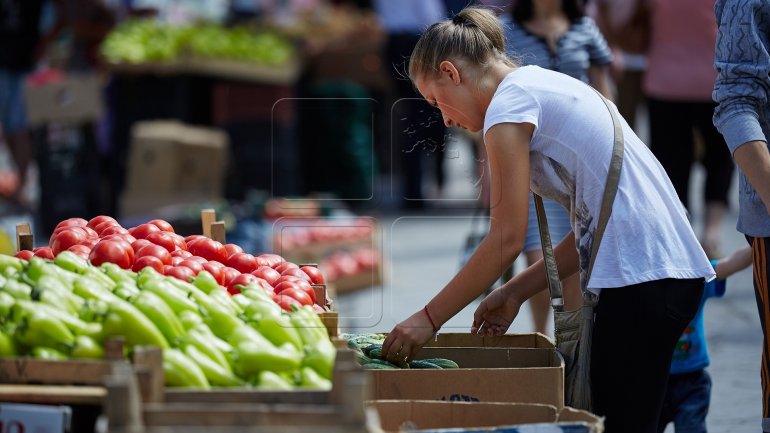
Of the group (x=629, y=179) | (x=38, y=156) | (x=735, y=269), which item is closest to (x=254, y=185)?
(x=38, y=156)

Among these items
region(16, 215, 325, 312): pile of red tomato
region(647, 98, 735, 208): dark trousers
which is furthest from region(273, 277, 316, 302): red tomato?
region(647, 98, 735, 208): dark trousers

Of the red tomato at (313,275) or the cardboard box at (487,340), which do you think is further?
the red tomato at (313,275)

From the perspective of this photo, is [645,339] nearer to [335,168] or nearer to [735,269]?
[735,269]

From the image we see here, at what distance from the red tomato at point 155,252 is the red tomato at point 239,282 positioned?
0.24m

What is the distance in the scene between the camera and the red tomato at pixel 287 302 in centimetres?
317

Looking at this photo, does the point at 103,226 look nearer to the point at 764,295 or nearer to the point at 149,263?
the point at 149,263

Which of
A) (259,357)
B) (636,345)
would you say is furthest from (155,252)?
(636,345)

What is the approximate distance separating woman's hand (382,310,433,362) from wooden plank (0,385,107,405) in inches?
31.9

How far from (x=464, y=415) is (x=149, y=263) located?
1.08m

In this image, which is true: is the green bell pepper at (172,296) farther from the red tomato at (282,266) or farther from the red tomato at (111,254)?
the red tomato at (282,266)

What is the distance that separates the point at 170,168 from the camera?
9.24 metres

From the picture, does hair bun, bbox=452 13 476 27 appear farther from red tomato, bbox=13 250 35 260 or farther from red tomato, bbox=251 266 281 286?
red tomato, bbox=13 250 35 260

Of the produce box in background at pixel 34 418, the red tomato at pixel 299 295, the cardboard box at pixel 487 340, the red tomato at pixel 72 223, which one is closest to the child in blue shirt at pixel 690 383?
the cardboard box at pixel 487 340

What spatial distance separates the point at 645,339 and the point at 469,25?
917 mm
